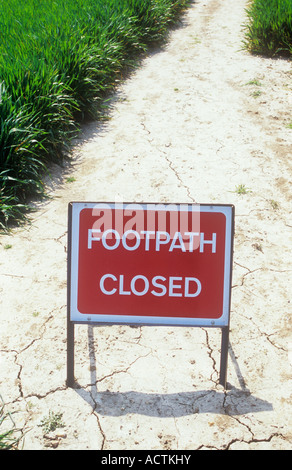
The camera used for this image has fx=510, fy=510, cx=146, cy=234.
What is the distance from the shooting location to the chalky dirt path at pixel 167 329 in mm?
2178

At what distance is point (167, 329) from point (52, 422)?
825 mm

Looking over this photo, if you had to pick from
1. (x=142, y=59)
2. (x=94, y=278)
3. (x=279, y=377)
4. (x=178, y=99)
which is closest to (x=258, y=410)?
(x=279, y=377)

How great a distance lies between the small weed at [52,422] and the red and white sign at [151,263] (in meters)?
0.42

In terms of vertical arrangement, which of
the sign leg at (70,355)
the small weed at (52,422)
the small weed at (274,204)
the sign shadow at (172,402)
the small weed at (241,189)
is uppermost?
the sign leg at (70,355)

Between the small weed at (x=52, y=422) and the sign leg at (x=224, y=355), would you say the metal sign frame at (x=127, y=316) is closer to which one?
the sign leg at (x=224, y=355)

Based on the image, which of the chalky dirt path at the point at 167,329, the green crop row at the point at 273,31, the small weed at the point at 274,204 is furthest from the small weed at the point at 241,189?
the green crop row at the point at 273,31

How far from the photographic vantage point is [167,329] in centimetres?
273

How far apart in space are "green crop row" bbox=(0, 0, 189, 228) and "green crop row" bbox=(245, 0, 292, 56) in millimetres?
1472

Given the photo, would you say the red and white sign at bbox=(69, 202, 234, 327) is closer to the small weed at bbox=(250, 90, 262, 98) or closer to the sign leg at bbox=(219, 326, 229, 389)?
the sign leg at bbox=(219, 326, 229, 389)

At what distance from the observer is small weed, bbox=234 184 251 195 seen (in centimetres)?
393

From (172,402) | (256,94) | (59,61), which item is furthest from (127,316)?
(256,94)

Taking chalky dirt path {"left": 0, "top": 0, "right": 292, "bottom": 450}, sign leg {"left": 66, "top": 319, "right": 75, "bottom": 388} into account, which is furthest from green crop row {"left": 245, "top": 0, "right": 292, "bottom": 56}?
sign leg {"left": 66, "top": 319, "right": 75, "bottom": 388}

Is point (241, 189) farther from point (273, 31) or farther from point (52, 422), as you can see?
point (273, 31)

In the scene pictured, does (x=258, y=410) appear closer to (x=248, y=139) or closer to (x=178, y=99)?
(x=248, y=139)
